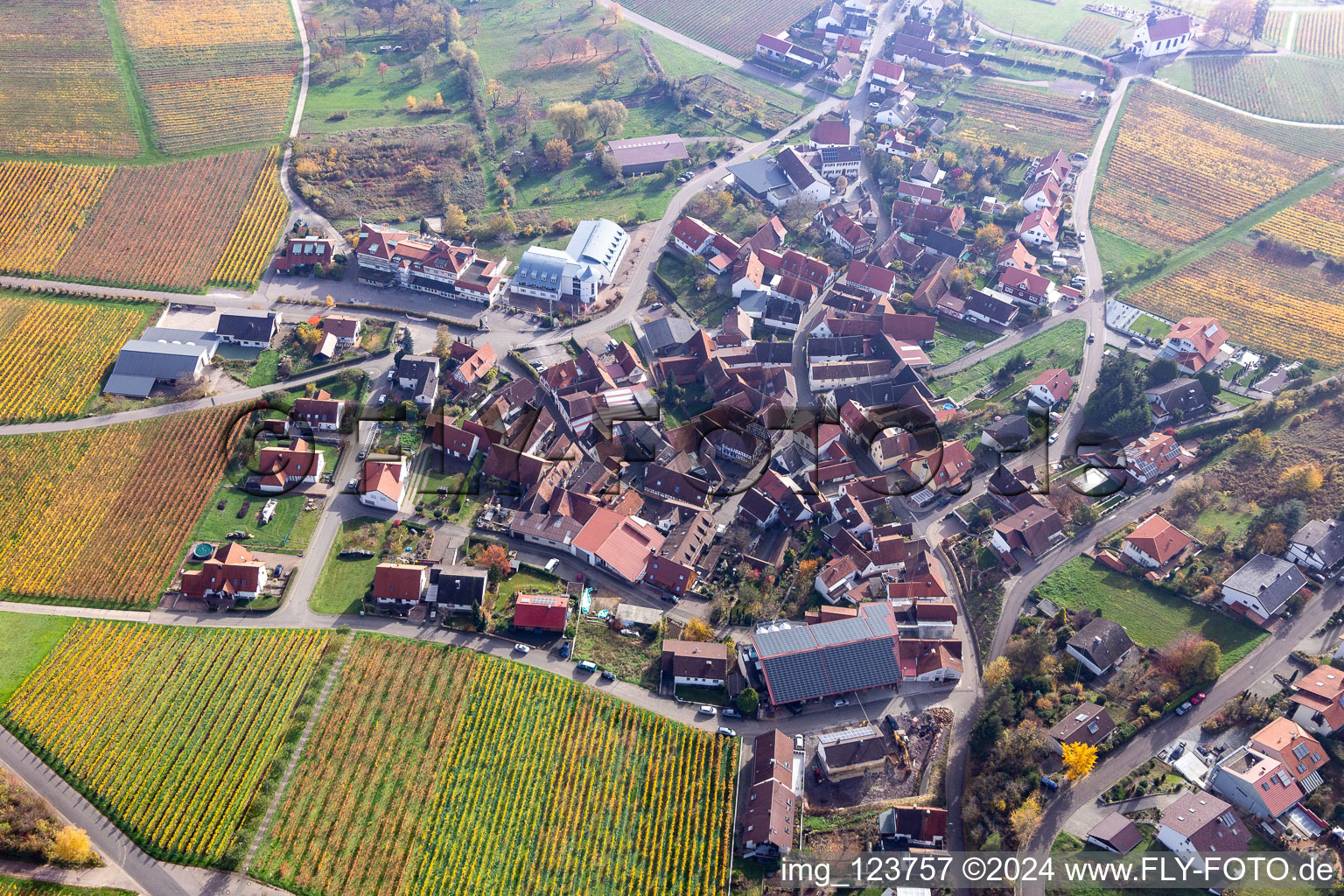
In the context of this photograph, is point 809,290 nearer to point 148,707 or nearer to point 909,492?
point 909,492

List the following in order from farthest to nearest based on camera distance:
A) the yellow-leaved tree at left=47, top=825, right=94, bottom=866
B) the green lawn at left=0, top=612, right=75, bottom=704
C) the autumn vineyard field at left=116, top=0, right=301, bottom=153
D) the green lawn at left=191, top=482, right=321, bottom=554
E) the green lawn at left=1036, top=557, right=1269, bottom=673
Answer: the autumn vineyard field at left=116, top=0, right=301, bottom=153 → the green lawn at left=191, top=482, right=321, bottom=554 → the green lawn at left=1036, top=557, right=1269, bottom=673 → the green lawn at left=0, top=612, right=75, bottom=704 → the yellow-leaved tree at left=47, top=825, right=94, bottom=866

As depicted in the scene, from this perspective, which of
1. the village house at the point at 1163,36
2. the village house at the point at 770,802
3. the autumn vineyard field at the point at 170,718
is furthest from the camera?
the village house at the point at 1163,36

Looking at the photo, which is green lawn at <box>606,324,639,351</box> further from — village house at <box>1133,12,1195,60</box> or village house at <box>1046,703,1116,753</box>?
village house at <box>1133,12,1195,60</box>

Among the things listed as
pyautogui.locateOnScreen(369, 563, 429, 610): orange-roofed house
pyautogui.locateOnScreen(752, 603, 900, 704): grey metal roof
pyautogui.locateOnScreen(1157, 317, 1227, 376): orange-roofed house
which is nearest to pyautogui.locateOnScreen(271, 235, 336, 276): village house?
pyautogui.locateOnScreen(369, 563, 429, 610): orange-roofed house

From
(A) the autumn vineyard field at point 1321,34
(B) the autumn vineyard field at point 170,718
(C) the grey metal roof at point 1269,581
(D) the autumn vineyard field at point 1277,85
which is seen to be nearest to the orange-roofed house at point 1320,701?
(C) the grey metal roof at point 1269,581

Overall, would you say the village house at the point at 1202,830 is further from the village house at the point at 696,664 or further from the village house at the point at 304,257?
the village house at the point at 304,257

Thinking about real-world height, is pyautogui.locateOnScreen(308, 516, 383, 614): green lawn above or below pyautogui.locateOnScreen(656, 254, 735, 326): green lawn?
below
